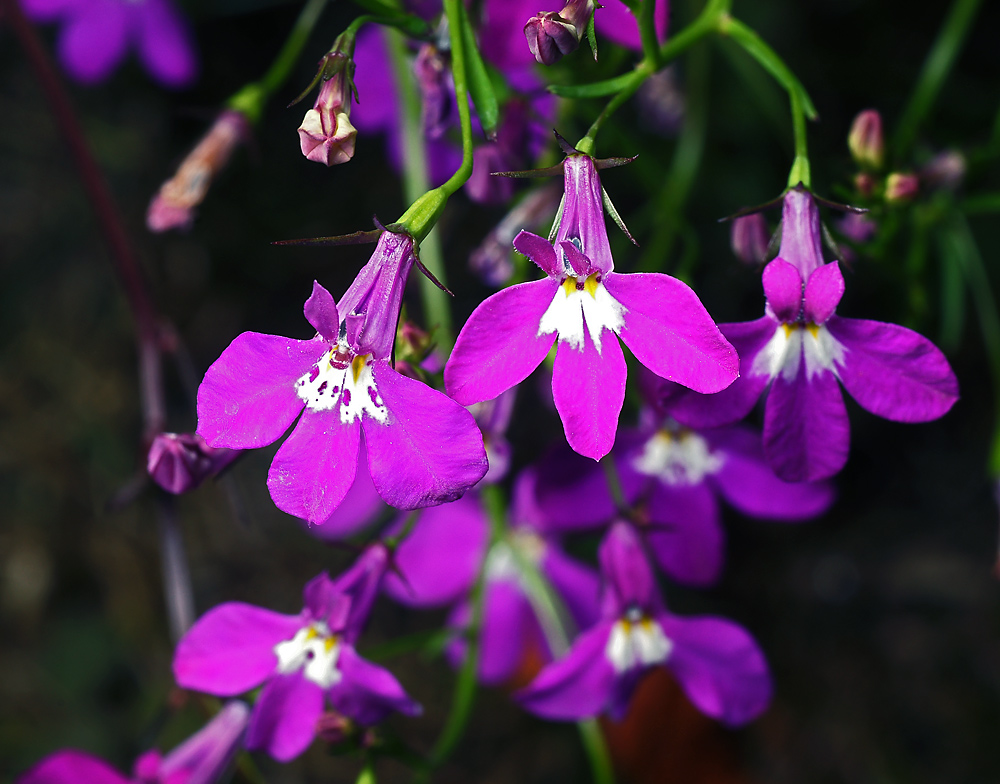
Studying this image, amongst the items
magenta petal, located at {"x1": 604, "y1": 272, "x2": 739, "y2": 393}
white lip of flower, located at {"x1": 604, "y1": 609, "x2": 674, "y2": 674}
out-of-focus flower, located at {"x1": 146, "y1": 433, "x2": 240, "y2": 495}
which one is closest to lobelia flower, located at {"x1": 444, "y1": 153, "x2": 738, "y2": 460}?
magenta petal, located at {"x1": 604, "y1": 272, "x2": 739, "y2": 393}

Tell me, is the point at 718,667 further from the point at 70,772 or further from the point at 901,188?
the point at 70,772

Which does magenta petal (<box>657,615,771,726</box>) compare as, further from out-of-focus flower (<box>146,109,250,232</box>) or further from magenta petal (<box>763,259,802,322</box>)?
out-of-focus flower (<box>146,109,250,232</box>)

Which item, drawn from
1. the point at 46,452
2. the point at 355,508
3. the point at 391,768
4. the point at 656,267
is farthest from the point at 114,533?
the point at 656,267

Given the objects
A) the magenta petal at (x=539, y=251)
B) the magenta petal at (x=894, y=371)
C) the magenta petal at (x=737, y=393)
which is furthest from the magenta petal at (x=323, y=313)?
the magenta petal at (x=894, y=371)

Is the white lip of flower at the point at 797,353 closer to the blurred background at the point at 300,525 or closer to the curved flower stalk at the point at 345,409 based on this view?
the curved flower stalk at the point at 345,409

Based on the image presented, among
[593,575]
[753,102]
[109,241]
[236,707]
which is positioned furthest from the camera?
[753,102]

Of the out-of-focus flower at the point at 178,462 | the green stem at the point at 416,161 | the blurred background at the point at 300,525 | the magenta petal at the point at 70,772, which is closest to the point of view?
the out-of-focus flower at the point at 178,462

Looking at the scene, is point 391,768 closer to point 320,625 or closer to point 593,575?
point 593,575
